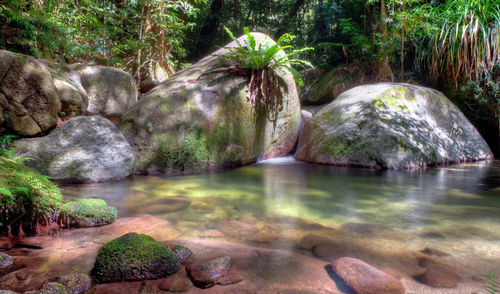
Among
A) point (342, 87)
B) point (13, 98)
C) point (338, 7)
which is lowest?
point (13, 98)

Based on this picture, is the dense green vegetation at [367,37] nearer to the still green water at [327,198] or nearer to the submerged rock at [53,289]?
the still green water at [327,198]

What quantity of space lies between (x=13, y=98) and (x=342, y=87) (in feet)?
31.4

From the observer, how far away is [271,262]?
1.72 m

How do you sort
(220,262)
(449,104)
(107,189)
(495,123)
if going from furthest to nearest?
(495,123) < (449,104) < (107,189) < (220,262)

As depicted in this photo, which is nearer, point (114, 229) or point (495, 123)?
point (114, 229)

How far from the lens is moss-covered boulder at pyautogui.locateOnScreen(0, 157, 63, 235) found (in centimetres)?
196

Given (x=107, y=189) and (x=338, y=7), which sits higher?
(x=338, y=7)

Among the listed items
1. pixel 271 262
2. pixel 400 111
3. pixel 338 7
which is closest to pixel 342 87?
pixel 338 7

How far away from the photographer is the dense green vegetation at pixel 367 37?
5.64 meters

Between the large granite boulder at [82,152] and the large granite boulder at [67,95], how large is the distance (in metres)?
0.69

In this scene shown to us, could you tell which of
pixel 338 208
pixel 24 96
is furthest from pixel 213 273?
pixel 24 96

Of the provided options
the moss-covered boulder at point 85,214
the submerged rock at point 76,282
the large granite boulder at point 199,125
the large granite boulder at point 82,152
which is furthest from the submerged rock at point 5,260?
the large granite boulder at point 199,125

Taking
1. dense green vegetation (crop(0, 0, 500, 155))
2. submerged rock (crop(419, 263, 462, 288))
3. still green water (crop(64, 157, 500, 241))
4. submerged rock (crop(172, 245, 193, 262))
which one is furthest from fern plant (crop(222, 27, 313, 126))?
submerged rock (crop(419, 263, 462, 288))

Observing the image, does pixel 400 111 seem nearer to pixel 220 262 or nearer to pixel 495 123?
pixel 495 123
